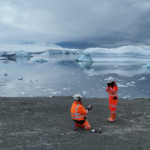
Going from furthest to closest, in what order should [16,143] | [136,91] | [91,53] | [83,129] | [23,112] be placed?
1. [91,53]
2. [136,91]
3. [23,112]
4. [83,129]
5. [16,143]

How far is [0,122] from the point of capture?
14.7 ft

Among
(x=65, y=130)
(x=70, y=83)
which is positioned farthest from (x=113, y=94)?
(x=70, y=83)

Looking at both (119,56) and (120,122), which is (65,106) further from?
(119,56)

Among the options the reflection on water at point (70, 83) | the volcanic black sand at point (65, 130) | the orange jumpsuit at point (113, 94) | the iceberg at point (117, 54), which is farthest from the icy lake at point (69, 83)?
the iceberg at point (117, 54)

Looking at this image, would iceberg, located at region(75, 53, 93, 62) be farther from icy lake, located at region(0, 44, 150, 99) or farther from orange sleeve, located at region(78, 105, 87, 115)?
orange sleeve, located at region(78, 105, 87, 115)

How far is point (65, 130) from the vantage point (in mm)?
3934

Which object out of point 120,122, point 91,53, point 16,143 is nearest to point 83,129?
point 120,122

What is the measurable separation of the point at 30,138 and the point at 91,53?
3124cm

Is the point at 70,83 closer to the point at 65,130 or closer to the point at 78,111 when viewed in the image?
the point at 65,130

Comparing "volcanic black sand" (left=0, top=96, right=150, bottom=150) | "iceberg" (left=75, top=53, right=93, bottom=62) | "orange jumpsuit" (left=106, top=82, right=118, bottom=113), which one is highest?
"iceberg" (left=75, top=53, right=93, bottom=62)

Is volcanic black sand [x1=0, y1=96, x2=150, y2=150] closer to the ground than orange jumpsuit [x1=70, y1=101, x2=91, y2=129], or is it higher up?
closer to the ground

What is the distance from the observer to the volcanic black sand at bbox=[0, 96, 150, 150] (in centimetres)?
321

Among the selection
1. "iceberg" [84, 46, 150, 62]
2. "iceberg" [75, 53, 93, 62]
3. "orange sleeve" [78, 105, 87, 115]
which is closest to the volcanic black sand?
"orange sleeve" [78, 105, 87, 115]

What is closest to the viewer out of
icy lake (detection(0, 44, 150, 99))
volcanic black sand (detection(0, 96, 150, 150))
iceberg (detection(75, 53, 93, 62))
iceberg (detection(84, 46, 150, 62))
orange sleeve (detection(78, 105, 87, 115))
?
volcanic black sand (detection(0, 96, 150, 150))
